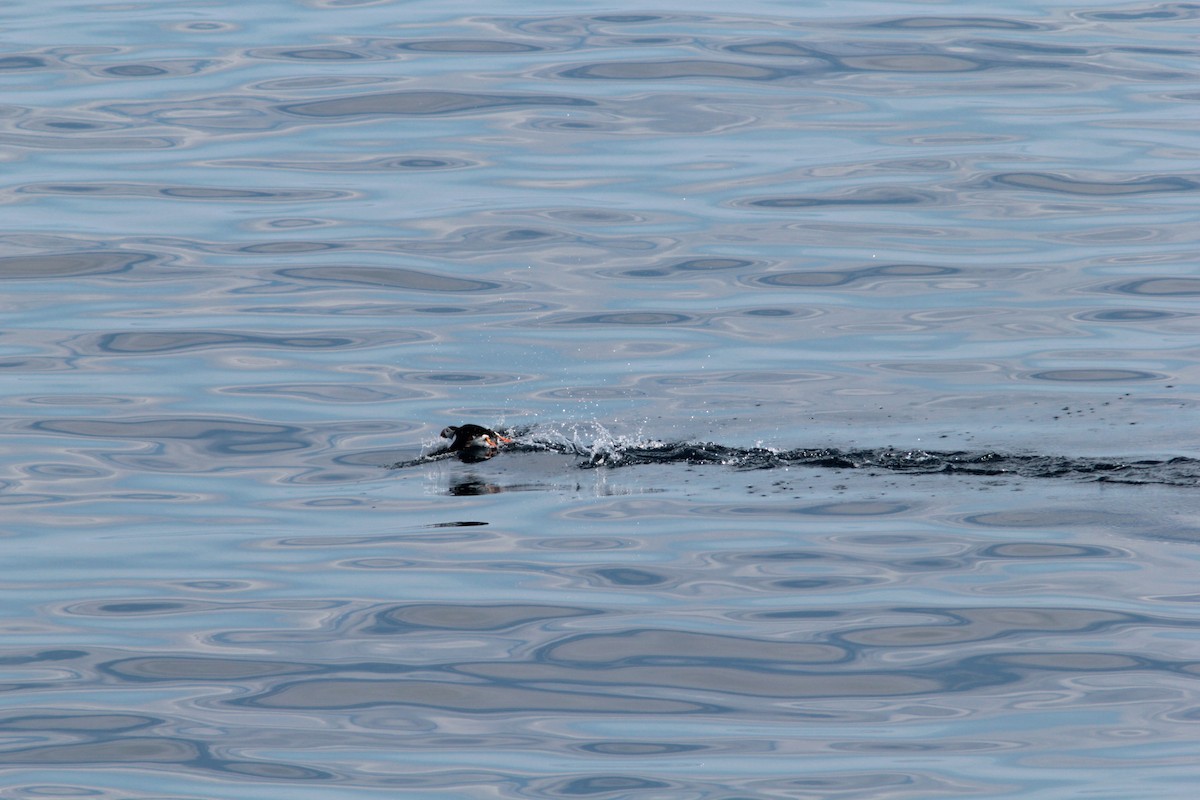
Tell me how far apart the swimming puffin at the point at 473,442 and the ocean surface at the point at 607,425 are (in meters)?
0.13

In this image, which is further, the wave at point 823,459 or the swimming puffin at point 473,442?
the swimming puffin at point 473,442

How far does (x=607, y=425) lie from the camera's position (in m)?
14.1

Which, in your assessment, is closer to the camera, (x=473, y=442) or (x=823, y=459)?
(x=823, y=459)

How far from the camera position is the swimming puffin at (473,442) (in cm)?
1348

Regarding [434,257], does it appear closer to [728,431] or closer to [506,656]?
[728,431]

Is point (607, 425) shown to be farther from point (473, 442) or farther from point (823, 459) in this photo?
point (823, 459)

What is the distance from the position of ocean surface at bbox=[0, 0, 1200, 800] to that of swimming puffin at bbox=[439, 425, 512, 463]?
132 mm

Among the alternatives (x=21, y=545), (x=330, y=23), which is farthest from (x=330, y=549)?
(x=330, y=23)

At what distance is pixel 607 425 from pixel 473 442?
3.59 feet

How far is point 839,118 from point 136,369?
11592 mm

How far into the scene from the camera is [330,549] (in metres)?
11.9

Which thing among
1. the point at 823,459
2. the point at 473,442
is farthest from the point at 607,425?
the point at 823,459

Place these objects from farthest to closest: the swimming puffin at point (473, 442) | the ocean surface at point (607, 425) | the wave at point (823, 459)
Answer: the swimming puffin at point (473, 442) → the wave at point (823, 459) → the ocean surface at point (607, 425)

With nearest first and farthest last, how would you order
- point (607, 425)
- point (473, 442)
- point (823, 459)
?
1. point (823, 459)
2. point (473, 442)
3. point (607, 425)
